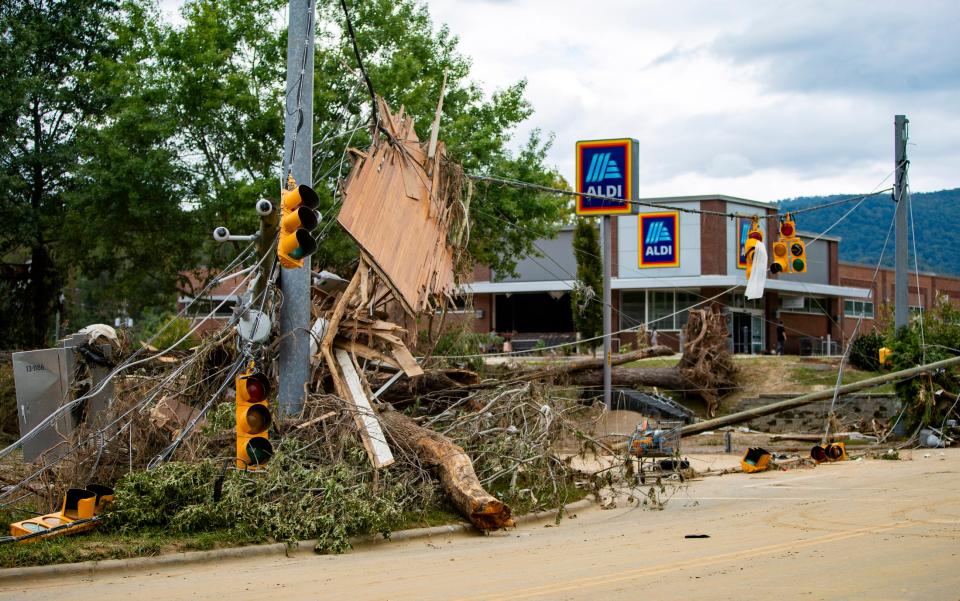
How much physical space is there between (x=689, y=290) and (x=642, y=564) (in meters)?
39.9

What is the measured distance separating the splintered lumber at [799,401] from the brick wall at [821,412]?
154 inches

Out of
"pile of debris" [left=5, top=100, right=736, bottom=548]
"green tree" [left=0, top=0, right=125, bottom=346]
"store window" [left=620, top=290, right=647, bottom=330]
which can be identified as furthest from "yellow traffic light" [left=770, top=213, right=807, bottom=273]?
"store window" [left=620, top=290, right=647, bottom=330]

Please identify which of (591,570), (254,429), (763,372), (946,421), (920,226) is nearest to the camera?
(591,570)

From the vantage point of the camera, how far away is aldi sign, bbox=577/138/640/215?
878 inches

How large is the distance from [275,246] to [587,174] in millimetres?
10987

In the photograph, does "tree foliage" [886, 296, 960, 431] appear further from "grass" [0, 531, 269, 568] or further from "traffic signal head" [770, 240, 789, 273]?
"grass" [0, 531, 269, 568]

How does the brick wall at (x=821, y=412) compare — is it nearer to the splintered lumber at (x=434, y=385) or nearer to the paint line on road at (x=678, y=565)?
the splintered lumber at (x=434, y=385)

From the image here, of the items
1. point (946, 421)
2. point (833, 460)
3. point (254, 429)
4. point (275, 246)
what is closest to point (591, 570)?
point (254, 429)

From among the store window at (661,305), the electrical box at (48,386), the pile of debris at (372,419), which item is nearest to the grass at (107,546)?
the pile of debris at (372,419)

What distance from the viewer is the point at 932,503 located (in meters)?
13.5

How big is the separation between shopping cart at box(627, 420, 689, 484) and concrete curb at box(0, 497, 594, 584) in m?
5.82

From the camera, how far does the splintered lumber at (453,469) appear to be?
11914 millimetres

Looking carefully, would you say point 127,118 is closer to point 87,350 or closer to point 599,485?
point 87,350

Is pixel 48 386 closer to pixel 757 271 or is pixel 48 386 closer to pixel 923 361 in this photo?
pixel 757 271
